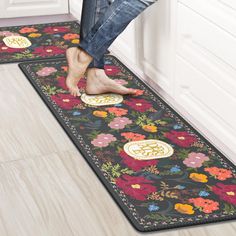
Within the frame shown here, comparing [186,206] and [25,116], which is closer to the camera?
[186,206]

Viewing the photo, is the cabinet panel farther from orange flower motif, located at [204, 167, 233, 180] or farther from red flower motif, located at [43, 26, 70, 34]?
red flower motif, located at [43, 26, 70, 34]

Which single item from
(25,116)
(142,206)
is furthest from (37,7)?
(142,206)

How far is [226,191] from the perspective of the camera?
2412 millimetres

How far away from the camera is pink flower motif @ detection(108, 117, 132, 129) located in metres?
2.90

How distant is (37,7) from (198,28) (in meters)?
1.70

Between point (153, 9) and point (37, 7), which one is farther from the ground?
point (153, 9)

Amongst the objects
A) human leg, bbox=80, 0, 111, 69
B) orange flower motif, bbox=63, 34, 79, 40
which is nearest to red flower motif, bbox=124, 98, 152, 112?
human leg, bbox=80, 0, 111, 69

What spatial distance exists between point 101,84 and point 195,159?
698 millimetres

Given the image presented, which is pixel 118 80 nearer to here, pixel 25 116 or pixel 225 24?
pixel 25 116

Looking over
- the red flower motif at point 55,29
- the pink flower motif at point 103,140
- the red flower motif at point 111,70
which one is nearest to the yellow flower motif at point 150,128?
the pink flower motif at point 103,140

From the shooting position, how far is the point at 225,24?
8.32 feet

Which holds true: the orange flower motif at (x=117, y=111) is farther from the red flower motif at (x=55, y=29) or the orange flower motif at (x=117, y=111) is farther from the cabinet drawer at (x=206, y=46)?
the red flower motif at (x=55, y=29)

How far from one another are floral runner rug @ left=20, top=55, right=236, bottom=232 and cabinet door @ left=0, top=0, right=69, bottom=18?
0.89m

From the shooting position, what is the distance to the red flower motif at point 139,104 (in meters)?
3.07
